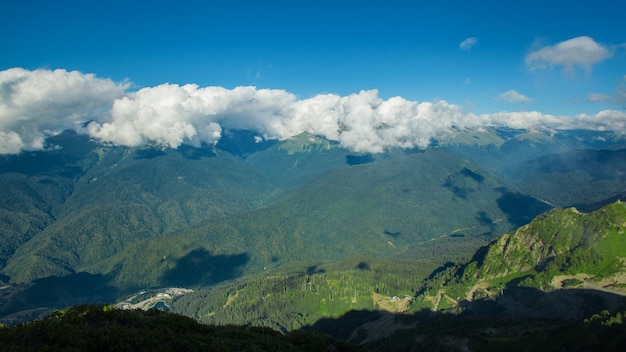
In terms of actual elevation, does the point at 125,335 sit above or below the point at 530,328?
above

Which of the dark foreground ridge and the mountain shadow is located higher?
the dark foreground ridge

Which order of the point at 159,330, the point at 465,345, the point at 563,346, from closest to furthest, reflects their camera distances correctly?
the point at 159,330
the point at 563,346
the point at 465,345

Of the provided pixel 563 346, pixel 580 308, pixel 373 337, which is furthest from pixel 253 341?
pixel 580 308

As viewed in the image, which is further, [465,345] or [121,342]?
[465,345]

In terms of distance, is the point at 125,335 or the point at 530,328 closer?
the point at 125,335

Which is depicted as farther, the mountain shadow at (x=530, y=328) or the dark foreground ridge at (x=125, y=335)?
the mountain shadow at (x=530, y=328)

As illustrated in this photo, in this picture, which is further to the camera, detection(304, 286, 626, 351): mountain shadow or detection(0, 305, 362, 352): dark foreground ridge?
detection(304, 286, 626, 351): mountain shadow

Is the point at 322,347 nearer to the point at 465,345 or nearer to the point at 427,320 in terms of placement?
the point at 465,345

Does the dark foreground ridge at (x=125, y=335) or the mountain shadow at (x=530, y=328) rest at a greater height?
the dark foreground ridge at (x=125, y=335)
